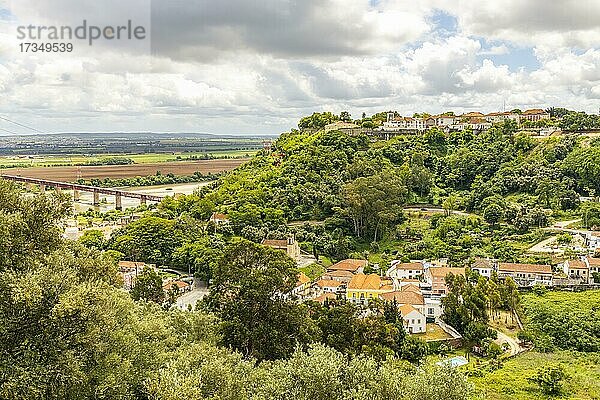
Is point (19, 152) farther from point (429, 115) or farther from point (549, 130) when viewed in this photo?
point (549, 130)

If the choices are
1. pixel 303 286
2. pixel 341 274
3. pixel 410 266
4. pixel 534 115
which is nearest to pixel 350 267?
pixel 341 274

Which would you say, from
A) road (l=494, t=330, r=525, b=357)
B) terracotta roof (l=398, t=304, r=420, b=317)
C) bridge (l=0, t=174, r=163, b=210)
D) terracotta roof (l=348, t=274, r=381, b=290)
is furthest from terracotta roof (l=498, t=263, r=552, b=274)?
bridge (l=0, t=174, r=163, b=210)

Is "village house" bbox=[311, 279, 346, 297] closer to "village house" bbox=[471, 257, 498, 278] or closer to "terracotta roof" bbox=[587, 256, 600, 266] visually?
"village house" bbox=[471, 257, 498, 278]

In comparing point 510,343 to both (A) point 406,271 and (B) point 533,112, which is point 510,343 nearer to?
(A) point 406,271

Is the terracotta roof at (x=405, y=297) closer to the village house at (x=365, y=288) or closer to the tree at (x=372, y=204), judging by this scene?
the village house at (x=365, y=288)

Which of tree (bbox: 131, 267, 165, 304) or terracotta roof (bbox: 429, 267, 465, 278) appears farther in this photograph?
terracotta roof (bbox: 429, 267, 465, 278)

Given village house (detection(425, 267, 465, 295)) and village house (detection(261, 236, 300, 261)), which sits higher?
village house (detection(261, 236, 300, 261))
